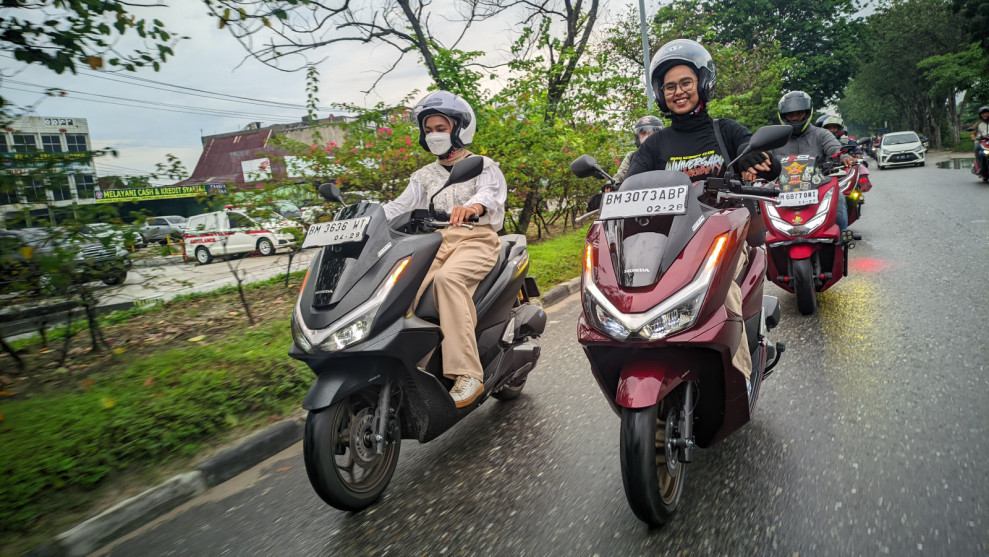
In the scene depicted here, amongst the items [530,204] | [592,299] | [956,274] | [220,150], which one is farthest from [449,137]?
[220,150]

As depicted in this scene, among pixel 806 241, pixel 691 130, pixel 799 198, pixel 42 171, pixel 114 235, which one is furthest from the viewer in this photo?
pixel 799 198

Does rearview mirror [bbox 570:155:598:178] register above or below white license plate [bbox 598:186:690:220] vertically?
above

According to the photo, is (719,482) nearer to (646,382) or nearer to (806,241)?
(646,382)

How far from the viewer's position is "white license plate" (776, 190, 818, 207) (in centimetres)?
572

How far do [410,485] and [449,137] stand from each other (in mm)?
2038

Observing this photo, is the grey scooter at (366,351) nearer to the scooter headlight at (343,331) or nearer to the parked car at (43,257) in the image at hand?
the scooter headlight at (343,331)

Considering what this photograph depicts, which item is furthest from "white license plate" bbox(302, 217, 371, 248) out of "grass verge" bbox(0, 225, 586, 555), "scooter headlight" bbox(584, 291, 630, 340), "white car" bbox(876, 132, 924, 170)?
"white car" bbox(876, 132, 924, 170)

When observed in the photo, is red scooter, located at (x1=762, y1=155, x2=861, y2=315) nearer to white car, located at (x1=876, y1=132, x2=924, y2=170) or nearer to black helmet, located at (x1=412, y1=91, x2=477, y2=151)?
black helmet, located at (x1=412, y1=91, x2=477, y2=151)

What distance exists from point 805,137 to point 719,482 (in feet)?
16.5

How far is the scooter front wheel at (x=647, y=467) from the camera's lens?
233 cm

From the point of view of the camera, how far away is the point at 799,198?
18.9ft

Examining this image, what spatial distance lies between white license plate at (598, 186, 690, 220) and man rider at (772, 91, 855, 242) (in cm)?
450

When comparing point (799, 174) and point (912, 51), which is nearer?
point (799, 174)

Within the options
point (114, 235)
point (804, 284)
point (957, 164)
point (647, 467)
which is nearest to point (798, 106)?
point (804, 284)
